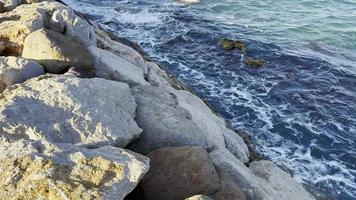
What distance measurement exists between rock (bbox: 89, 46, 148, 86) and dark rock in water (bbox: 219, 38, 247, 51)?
17.6m

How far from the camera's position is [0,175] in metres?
7.29

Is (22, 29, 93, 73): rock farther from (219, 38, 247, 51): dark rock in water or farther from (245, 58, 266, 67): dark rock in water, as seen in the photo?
(219, 38, 247, 51): dark rock in water

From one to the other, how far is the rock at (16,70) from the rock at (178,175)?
155 inches

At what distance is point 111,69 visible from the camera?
12.9 meters

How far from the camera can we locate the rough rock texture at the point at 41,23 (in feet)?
43.0

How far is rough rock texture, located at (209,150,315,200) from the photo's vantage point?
1045 centimetres

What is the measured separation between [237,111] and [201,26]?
1304 cm

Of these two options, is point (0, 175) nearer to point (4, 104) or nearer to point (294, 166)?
point (4, 104)

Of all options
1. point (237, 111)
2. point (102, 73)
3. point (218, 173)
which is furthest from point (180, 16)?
point (218, 173)

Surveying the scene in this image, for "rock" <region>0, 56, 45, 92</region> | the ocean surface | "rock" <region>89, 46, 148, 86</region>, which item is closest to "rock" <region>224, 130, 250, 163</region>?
"rock" <region>89, 46, 148, 86</region>

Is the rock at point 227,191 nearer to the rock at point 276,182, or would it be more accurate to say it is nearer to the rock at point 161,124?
the rock at point 161,124

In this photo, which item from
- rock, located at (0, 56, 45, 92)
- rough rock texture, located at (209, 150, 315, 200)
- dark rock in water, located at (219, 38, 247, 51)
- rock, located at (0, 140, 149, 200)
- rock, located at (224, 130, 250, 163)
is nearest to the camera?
rock, located at (0, 140, 149, 200)

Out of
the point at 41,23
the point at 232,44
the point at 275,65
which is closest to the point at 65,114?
the point at 41,23

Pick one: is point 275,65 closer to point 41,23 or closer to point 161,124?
point 41,23
